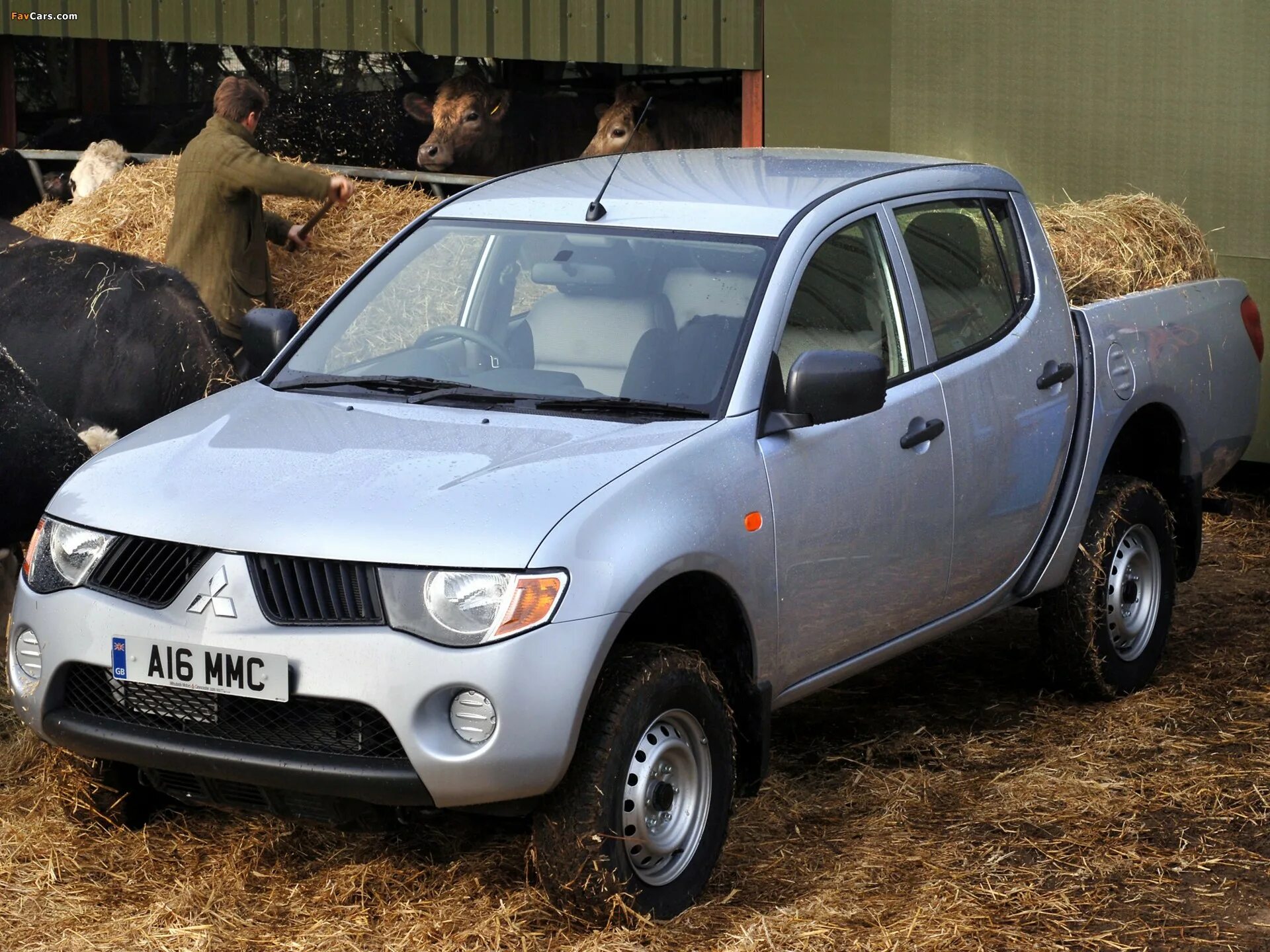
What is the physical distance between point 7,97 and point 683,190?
1054 centimetres

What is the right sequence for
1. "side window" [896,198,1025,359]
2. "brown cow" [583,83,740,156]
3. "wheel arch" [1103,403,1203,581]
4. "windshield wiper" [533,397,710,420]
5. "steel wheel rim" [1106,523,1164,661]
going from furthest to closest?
"brown cow" [583,83,740,156] < "wheel arch" [1103,403,1203,581] < "steel wheel rim" [1106,523,1164,661] < "side window" [896,198,1025,359] < "windshield wiper" [533,397,710,420]

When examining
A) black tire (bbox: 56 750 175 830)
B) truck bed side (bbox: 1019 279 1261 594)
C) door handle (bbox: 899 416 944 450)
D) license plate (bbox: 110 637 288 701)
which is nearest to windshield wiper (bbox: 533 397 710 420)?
door handle (bbox: 899 416 944 450)

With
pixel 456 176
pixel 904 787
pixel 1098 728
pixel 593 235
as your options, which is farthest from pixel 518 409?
pixel 456 176

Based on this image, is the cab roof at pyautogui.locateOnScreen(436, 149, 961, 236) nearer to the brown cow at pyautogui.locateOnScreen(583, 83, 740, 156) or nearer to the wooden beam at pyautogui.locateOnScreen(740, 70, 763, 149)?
the wooden beam at pyautogui.locateOnScreen(740, 70, 763, 149)

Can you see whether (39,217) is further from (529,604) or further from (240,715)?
(529,604)

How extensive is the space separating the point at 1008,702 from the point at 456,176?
6964mm

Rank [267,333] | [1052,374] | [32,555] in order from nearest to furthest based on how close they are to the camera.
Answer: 1. [32,555]
2. [267,333]
3. [1052,374]

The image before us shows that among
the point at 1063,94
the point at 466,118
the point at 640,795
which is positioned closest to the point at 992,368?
the point at 640,795

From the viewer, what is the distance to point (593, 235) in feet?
17.3

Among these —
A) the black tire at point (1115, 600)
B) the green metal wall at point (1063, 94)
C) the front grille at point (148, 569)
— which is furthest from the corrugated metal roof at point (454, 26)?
the front grille at point (148, 569)

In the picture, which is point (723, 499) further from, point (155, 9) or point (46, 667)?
point (155, 9)

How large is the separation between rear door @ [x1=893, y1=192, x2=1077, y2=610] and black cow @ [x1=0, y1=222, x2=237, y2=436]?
12.7 feet

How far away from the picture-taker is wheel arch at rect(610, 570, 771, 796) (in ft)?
15.0

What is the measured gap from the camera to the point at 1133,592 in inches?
262
